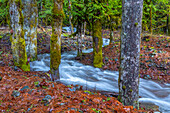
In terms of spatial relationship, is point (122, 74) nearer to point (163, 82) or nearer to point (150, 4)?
point (163, 82)

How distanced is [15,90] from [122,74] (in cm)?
425

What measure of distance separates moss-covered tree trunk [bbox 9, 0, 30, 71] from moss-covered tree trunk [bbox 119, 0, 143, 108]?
20.9 feet

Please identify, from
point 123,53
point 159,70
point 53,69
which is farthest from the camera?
point 159,70

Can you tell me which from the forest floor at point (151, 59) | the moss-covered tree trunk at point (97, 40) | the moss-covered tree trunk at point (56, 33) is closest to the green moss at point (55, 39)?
the moss-covered tree trunk at point (56, 33)

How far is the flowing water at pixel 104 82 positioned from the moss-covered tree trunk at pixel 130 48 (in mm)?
2042

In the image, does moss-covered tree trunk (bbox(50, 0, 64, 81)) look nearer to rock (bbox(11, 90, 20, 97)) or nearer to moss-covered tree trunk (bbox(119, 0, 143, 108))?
rock (bbox(11, 90, 20, 97))

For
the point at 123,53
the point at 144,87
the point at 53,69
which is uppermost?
the point at 123,53

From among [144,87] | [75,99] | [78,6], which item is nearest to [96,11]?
[78,6]

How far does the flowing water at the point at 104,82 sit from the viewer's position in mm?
6488

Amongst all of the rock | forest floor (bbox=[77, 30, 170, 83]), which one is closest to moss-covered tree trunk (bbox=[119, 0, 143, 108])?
the rock

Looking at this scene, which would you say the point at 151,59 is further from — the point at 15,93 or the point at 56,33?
the point at 15,93

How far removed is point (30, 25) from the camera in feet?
38.5

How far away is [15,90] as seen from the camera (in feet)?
16.1

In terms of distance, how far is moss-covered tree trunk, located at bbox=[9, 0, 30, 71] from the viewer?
740 cm
